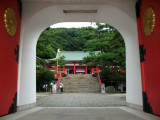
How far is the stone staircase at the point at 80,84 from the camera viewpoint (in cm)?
1781

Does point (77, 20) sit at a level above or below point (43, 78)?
above

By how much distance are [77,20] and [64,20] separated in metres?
0.56

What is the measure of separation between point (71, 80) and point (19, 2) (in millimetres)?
16380

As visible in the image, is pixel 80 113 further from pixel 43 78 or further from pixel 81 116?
pixel 43 78

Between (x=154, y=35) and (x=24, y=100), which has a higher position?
(x=154, y=35)

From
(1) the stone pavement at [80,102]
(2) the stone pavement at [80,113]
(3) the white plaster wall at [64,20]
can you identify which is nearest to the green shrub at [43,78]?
(1) the stone pavement at [80,102]

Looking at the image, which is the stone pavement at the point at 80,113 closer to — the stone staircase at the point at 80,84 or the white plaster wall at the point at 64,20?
the white plaster wall at the point at 64,20

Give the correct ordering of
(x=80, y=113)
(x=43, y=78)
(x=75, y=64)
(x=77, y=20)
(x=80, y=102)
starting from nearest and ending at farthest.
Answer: (x=80, y=113) < (x=77, y=20) < (x=80, y=102) < (x=43, y=78) < (x=75, y=64)

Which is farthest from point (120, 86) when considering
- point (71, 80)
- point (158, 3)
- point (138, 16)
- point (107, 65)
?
point (158, 3)

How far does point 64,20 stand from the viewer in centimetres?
668

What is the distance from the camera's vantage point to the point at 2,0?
4.27m

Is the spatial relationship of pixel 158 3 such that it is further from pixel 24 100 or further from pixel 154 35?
pixel 24 100

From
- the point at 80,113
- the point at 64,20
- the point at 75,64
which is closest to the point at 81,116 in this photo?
the point at 80,113

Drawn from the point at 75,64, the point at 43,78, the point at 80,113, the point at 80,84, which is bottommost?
the point at 80,113
